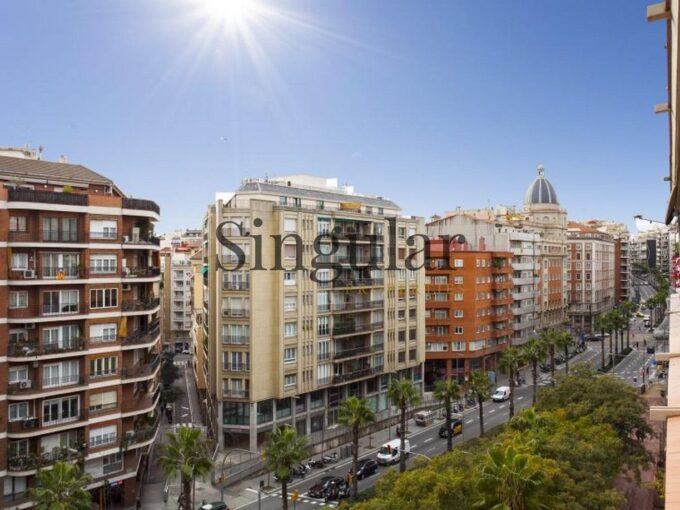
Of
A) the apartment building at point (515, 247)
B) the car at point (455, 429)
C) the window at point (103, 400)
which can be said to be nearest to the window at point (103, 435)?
the window at point (103, 400)

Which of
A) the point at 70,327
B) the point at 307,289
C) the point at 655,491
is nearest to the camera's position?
the point at 655,491

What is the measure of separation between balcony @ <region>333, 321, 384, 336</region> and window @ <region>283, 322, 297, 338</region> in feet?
18.3

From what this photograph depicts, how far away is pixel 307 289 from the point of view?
58.8m

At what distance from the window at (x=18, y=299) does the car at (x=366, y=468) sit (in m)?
28.4

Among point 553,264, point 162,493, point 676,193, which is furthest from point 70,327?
point 553,264

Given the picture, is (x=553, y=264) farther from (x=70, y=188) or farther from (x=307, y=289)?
(x=70, y=188)

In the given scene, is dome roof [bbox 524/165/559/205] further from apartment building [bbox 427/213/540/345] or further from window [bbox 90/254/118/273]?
window [bbox 90/254/118/273]

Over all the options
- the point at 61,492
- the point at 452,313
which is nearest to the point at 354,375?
the point at 452,313

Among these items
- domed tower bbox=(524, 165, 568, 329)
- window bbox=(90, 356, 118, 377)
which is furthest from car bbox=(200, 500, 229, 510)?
domed tower bbox=(524, 165, 568, 329)

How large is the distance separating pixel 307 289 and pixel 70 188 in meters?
24.6

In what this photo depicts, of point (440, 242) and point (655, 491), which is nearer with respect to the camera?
point (655, 491)

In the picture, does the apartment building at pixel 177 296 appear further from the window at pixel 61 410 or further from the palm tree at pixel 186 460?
the palm tree at pixel 186 460

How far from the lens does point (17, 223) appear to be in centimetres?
3784

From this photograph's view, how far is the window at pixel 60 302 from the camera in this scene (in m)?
38.9
